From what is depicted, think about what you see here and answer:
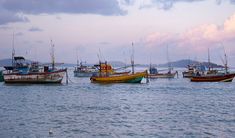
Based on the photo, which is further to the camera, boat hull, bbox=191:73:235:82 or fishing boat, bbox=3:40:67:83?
boat hull, bbox=191:73:235:82

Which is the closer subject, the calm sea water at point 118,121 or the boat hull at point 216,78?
the calm sea water at point 118,121

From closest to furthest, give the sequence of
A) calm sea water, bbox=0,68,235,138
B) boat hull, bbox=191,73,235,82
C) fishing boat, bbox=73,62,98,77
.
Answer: calm sea water, bbox=0,68,235,138 → boat hull, bbox=191,73,235,82 → fishing boat, bbox=73,62,98,77

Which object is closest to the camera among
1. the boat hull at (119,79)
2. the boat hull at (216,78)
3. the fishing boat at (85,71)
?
the boat hull at (119,79)

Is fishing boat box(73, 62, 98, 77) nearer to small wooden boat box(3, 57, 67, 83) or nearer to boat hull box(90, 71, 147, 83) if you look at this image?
boat hull box(90, 71, 147, 83)

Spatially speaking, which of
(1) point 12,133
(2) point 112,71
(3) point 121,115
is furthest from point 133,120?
(2) point 112,71

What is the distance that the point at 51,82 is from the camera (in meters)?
75.9

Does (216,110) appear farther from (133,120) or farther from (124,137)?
(124,137)

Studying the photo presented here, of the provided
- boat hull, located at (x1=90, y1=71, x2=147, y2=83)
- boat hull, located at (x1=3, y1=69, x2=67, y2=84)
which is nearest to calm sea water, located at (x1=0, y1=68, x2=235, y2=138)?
boat hull, located at (x1=3, y1=69, x2=67, y2=84)

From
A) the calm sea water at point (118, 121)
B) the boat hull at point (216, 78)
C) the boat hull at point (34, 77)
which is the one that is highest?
the boat hull at point (34, 77)

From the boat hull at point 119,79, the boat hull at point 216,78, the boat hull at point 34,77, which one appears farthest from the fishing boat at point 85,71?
the boat hull at point 34,77

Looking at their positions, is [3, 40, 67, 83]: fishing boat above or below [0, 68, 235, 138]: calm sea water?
above

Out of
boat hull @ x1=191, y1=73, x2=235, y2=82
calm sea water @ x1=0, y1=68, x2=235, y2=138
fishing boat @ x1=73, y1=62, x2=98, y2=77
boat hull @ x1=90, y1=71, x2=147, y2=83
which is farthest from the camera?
fishing boat @ x1=73, y1=62, x2=98, y2=77

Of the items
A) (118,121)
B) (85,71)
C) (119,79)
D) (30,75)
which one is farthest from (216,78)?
(118,121)

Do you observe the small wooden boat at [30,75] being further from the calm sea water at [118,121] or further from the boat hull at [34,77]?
the calm sea water at [118,121]
